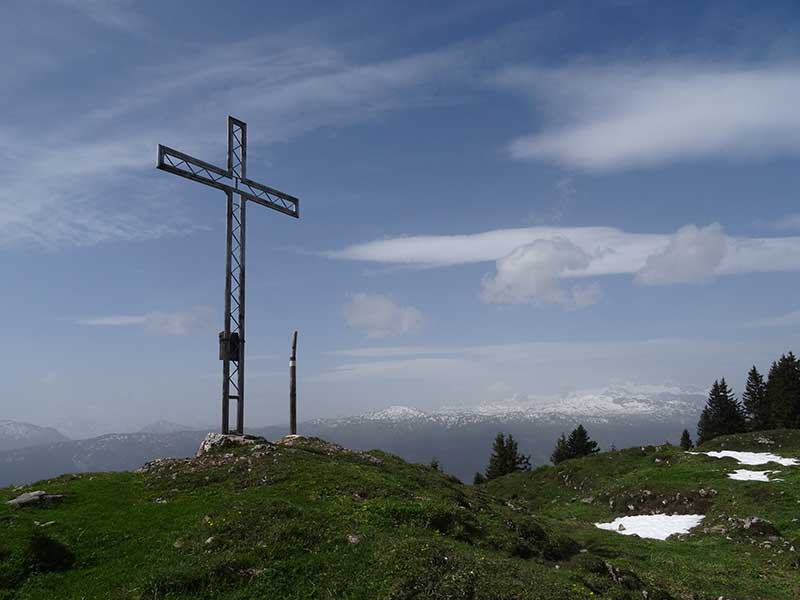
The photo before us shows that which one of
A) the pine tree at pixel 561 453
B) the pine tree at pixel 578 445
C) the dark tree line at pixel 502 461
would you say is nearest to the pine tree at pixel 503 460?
the dark tree line at pixel 502 461

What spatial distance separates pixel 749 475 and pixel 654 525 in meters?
13.5

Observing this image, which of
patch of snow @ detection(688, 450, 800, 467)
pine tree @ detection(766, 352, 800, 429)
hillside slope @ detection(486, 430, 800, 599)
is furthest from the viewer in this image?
pine tree @ detection(766, 352, 800, 429)

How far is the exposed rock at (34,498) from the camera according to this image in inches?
857

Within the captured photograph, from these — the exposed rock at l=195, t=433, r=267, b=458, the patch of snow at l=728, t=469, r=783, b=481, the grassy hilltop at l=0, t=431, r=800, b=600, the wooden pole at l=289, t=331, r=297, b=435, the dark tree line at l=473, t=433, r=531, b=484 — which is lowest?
the dark tree line at l=473, t=433, r=531, b=484

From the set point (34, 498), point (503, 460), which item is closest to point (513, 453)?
point (503, 460)

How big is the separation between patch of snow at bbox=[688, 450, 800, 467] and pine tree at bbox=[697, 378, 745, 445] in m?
47.8

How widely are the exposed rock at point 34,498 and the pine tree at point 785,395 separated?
104 metres

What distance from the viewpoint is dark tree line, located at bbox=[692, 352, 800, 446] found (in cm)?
9069

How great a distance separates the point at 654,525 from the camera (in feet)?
127

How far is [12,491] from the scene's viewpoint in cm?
2444

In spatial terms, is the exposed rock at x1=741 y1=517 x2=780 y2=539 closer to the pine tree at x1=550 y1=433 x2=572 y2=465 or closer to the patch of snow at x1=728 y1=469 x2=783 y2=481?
the patch of snow at x1=728 y1=469 x2=783 y2=481

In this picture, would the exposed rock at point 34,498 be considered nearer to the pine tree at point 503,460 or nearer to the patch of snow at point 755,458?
the patch of snow at point 755,458

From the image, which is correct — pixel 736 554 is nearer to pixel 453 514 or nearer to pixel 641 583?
pixel 641 583

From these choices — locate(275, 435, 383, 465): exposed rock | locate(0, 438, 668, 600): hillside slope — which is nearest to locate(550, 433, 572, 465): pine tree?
locate(275, 435, 383, 465): exposed rock
